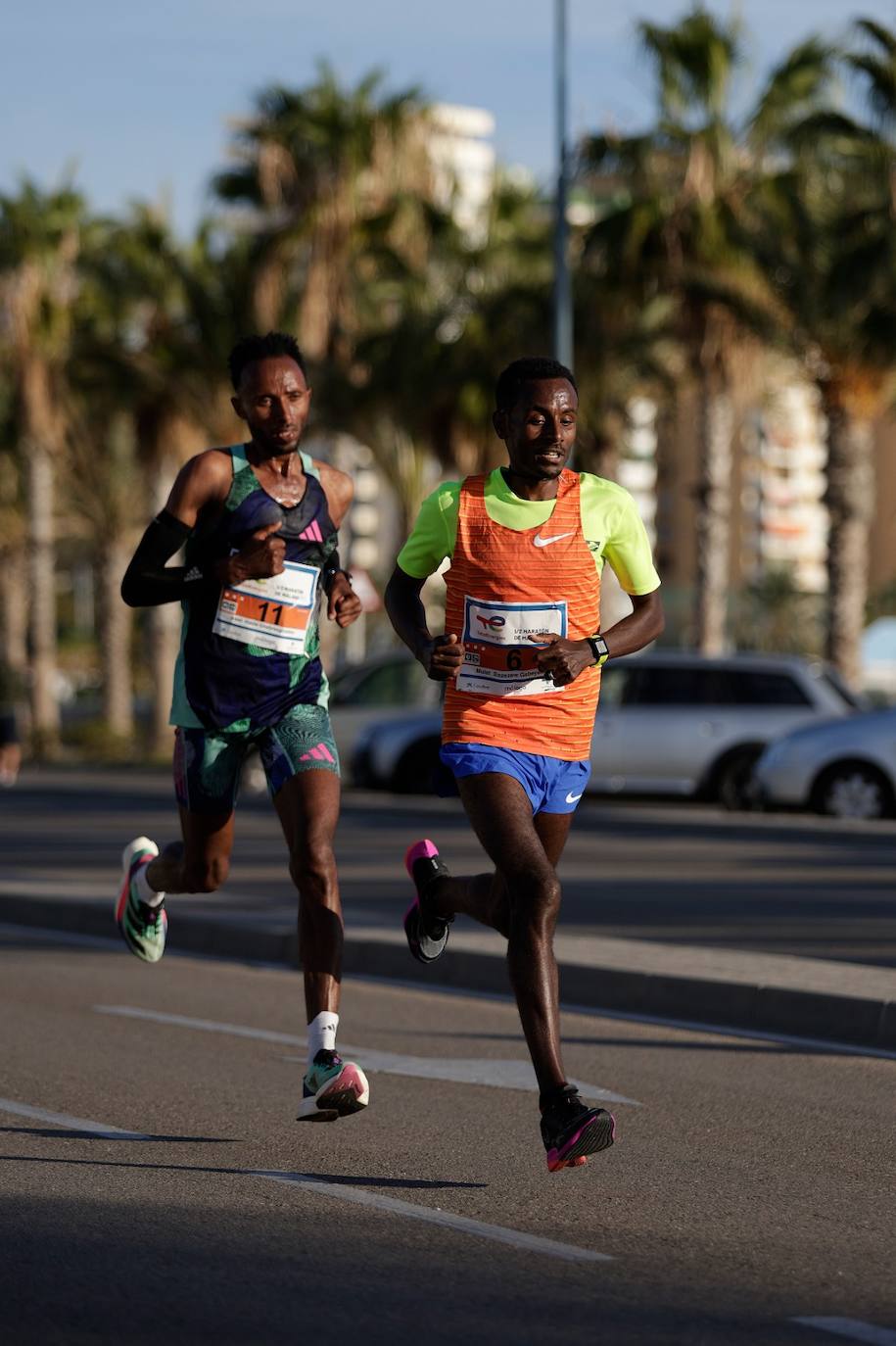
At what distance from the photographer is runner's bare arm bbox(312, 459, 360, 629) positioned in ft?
22.0

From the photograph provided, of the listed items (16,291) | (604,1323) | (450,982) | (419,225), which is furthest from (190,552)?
(16,291)

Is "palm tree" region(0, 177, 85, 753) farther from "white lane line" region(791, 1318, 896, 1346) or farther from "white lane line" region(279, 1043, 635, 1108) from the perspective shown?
"white lane line" region(791, 1318, 896, 1346)

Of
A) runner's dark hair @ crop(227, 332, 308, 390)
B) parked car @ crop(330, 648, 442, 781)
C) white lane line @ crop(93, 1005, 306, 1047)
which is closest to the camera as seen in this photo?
runner's dark hair @ crop(227, 332, 308, 390)

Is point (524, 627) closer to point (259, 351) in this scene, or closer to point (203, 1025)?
point (259, 351)

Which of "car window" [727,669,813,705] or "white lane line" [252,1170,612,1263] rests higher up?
"car window" [727,669,813,705]

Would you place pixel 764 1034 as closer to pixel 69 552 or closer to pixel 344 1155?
pixel 344 1155

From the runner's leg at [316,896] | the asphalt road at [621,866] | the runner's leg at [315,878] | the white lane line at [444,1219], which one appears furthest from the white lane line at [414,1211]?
the asphalt road at [621,866]

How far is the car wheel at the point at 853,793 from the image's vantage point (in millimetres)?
20734

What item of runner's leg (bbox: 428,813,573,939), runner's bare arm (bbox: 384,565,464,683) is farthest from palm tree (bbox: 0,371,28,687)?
runner's leg (bbox: 428,813,573,939)

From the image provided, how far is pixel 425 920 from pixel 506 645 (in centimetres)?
118

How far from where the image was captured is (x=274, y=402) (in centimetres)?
668

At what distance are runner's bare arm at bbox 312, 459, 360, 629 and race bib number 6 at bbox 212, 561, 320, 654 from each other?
0.09m

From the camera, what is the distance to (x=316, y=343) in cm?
3791

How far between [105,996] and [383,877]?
6.22 meters
